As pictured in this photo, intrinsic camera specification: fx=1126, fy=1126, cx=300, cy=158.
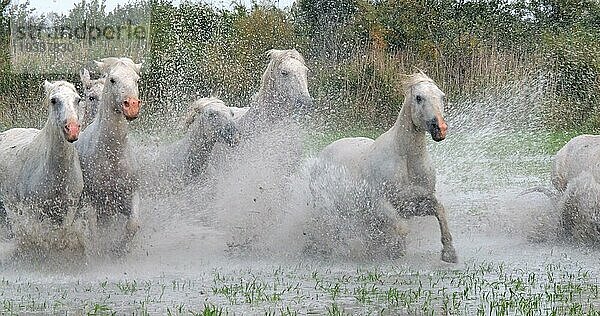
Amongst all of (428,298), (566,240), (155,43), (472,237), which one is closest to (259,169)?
(472,237)

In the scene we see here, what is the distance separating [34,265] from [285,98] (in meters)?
2.87

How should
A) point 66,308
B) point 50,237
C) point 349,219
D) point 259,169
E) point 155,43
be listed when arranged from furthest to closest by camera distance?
point 155,43
point 259,169
point 349,219
point 50,237
point 66,308

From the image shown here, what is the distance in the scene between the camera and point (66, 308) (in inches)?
250

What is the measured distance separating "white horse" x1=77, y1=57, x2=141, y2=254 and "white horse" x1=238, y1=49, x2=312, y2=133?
5.37 feet

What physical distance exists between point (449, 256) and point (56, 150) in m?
2.99

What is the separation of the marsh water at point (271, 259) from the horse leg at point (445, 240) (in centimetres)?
14

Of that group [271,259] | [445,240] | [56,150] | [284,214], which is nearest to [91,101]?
[284,214]

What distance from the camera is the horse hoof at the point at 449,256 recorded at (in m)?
8.41

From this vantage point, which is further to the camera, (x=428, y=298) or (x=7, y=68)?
(x=7, y=68)

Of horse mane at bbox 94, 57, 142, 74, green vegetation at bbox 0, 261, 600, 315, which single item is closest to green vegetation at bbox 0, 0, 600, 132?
horse mane at bbox 94, 57, 142, 74

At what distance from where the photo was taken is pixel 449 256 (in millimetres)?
8445

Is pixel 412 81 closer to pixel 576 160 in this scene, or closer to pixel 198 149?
pixel 576 160

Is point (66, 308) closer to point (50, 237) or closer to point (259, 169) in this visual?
point (50, 237)

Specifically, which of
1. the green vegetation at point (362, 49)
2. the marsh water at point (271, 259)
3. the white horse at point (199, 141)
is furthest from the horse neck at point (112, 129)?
the green vegetation at point (362, 49)
